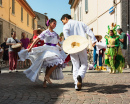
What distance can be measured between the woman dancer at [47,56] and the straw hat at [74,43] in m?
0.63

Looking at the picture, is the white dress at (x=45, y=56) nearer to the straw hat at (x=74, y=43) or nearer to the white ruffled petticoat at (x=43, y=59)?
the white ruffled petticoat at (x=43, y=59)

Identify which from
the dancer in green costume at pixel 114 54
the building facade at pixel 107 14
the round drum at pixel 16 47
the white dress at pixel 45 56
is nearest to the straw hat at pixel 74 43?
the white dress at pixel 45 56

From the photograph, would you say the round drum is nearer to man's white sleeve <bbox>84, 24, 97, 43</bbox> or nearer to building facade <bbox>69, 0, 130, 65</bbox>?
building facade <bbox>69, 0, 130, 65</bbox>

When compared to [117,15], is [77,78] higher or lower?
lower

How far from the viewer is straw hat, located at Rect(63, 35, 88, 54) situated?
5.25m

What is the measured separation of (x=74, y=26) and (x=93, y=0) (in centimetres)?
1365

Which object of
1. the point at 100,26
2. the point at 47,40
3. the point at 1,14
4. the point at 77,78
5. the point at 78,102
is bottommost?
the point at 78,102

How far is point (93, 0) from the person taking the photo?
18562mm

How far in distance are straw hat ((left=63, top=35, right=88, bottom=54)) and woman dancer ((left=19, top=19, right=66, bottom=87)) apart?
2.05 ft

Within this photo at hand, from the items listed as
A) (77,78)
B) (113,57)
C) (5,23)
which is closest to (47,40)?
(77,78)

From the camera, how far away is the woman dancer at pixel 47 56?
5.86 metres

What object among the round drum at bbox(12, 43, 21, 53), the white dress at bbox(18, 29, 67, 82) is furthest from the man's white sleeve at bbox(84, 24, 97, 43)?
the round drum at bbox(12, 43, 21, 53)

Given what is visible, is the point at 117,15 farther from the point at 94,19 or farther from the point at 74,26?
the point at 74,26

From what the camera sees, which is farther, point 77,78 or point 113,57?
point 113,57
